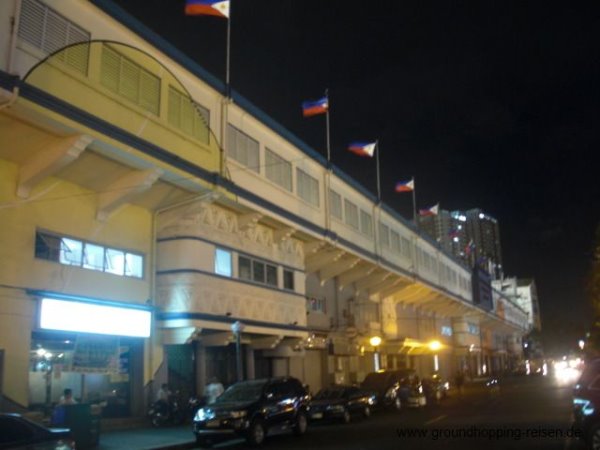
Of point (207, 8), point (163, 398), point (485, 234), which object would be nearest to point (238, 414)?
point (163, 398)

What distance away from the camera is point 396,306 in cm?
4834

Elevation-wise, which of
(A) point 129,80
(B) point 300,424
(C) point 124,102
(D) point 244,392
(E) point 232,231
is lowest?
(B) point 300,424

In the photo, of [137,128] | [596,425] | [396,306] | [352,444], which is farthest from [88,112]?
[396,306]

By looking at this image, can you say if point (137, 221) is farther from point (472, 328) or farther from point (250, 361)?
point (472, 328)

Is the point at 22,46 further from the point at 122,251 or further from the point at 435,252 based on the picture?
the point at 435,252

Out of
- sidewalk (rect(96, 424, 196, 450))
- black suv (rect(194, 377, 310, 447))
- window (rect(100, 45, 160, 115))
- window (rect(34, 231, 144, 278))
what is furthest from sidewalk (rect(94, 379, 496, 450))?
window (rect(100, 45, 160, 115))

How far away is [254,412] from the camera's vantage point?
57.3 ft

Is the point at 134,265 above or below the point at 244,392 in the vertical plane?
above

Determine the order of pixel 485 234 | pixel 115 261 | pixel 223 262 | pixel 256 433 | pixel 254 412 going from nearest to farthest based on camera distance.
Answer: pixel 256 433
pixel 254 412
pixel 115 261
pixel 223 262
pixel 485 234

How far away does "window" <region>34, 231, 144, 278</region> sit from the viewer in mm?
18594

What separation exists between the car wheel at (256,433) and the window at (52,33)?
35.4 ft

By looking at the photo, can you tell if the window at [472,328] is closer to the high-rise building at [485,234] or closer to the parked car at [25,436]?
the high-rise building at [485,234]

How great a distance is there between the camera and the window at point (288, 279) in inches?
1156

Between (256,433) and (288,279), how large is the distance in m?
12.8
